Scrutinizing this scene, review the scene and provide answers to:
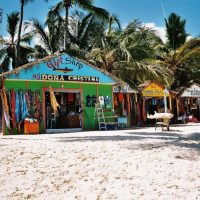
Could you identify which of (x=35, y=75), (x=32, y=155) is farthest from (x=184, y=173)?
(x=35, y=75)

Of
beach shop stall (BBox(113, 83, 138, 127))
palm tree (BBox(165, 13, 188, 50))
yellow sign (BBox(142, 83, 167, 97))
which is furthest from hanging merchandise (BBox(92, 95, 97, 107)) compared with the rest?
palm tree (BBox(165, 13, 188, 50))

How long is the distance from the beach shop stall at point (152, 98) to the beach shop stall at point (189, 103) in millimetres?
605

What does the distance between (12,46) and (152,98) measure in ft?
42.8

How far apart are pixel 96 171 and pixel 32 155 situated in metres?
1.82

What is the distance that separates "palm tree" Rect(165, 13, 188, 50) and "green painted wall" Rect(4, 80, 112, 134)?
13055mm

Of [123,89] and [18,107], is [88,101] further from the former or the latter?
[18,107]

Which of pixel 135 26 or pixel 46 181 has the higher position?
pixel 135 26

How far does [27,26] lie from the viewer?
25.5 m

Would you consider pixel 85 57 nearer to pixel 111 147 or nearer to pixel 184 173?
pixel 111 147

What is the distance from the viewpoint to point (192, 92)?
21688 millimetres

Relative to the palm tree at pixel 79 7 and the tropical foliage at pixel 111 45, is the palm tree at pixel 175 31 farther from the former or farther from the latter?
the palm tree at pixel 79 7

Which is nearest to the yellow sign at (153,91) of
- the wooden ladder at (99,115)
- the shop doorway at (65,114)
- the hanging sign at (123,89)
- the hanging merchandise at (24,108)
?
the hanging sign at (123,89)

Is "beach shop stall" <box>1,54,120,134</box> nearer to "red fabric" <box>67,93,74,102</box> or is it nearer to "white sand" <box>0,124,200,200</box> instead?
"red fabric" <box>67,93,74,102</box>

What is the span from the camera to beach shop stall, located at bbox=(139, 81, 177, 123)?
1895cm
